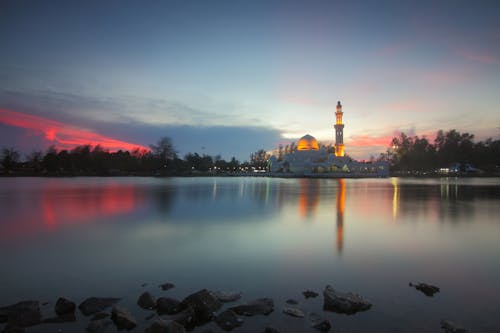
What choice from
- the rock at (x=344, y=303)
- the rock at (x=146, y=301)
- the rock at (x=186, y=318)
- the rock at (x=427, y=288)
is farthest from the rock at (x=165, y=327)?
the rock at (x=427, y=288)

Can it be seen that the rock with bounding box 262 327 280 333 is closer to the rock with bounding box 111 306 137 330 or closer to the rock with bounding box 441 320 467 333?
the rock with bounding box 111 306 137 330

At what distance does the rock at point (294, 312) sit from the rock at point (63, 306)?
3943 millimetres

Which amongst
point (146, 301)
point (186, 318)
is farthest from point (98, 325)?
point (186, 318)

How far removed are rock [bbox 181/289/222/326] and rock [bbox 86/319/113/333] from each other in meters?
1.28

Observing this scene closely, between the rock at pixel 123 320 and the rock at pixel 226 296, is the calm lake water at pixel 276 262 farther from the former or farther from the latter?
the rock at pixel 226 296

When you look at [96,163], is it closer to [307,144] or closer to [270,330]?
[307,144]

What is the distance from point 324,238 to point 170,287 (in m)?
6.59

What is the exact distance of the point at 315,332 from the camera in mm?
5070

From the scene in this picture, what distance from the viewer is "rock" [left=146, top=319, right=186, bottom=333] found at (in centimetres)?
474

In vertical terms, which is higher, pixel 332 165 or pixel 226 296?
pixel 332 165

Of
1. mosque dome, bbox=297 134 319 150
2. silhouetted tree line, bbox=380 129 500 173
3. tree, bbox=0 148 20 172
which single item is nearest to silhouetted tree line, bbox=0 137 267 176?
tree, bbox=0 148 20 172

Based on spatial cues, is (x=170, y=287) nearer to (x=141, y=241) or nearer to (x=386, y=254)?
(x=141, y=241)

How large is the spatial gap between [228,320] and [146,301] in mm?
1718

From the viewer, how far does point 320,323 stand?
17.3ft
